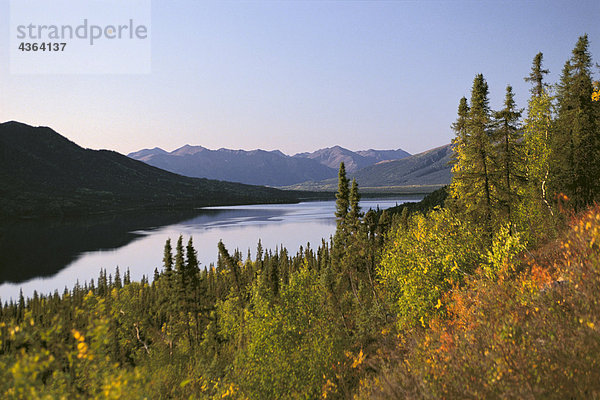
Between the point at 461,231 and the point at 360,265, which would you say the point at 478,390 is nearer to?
the point at 461,231

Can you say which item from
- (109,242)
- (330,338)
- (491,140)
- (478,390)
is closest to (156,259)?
(109,242)

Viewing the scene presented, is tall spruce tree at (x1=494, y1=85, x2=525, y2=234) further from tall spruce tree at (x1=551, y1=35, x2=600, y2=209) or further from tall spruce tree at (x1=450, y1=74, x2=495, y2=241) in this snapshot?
tall spruce tree at (x1=551, y1=35, x2=600, y2=209)

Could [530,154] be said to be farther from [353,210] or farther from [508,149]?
[353,210]

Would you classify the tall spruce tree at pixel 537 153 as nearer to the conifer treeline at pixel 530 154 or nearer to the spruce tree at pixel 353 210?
the conifer treeline at pixel 530 154

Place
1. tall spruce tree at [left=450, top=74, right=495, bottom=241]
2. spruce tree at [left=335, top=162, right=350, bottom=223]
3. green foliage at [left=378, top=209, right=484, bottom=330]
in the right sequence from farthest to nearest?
spruce tree at [left=335, top=162, right=350, bottom=223], tall spruce tree at [left=450, top=74, right=495, bottom=241], green foliage at [left=378, top=209, right=484, bottom=330]

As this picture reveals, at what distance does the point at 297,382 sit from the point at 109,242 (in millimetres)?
198930

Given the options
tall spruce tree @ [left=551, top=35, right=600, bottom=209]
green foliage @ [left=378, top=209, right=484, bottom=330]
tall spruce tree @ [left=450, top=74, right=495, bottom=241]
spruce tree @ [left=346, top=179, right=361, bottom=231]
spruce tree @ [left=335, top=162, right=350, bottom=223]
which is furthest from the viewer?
spruce tree @ [left=335, top=162, right=350, bottom=223]

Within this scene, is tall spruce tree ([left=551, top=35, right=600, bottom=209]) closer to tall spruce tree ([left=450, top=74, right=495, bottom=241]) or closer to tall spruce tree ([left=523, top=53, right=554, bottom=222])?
tall spruce tree ([left=523, top=53, right=554, bottom=222])

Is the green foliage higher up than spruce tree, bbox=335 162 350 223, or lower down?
lower down

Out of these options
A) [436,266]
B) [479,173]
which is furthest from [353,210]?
[436,266]

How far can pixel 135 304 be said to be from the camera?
10006cm

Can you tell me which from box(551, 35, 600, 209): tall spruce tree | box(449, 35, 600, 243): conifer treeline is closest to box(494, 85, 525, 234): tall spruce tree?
box(449, 35, 600, 243): conifer treeline

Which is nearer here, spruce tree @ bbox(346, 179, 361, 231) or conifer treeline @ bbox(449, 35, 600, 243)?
conifer treeline @ bbox(449, 35, 600, 243)

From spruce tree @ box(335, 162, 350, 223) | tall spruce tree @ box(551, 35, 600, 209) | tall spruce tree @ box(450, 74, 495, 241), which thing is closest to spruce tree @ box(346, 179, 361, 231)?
spruce tree @ box(335, 162, 350, 223)
